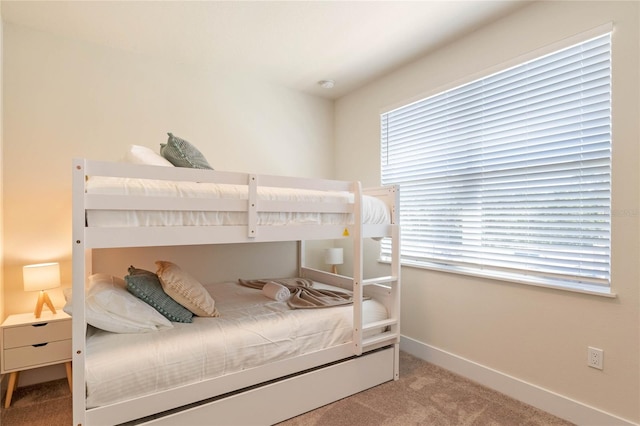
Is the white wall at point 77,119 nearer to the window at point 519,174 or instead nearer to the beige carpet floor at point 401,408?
the beige carpet floor at point 401,408

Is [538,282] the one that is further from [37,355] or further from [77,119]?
[77,119]

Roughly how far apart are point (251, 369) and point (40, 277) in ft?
5.05

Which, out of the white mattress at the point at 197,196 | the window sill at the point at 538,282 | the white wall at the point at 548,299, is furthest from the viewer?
the window sill at the point at 538,282

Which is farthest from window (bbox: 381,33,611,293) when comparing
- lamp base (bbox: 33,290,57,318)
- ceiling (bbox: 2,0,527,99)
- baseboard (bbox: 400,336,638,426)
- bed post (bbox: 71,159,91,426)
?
lamp base (bbox: 33,290,57,318)

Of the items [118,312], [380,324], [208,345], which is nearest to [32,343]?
[118,312]

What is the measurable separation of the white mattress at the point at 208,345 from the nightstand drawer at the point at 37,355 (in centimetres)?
72

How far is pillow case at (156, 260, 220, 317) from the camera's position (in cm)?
193

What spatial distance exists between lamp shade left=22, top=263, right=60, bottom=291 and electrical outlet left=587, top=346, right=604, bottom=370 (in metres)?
3.30

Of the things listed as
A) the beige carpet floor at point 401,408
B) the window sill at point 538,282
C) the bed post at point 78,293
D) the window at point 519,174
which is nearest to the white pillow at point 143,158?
the bed post at point 78,293

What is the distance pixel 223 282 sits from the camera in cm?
301

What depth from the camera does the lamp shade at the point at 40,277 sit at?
2100 mm

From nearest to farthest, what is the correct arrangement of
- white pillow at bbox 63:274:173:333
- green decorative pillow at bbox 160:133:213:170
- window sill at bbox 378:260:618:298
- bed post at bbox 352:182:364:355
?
white pillow at bbox 63:274:173:333 → window sill at bbox 378:260:618:298 → green decorative pillow at bbox 160:133:213:170 → bed post at bbox 352:182:364:355

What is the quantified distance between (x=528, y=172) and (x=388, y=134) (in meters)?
1.36

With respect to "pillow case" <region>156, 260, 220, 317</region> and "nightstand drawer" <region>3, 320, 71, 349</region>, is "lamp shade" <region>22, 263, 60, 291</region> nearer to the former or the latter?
"nightstand drawer" <region>3, 320, 71, 349</region>
